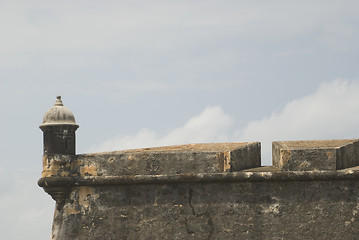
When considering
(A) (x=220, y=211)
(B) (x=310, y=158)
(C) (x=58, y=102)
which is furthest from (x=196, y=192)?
(C) (x=58, y=102)

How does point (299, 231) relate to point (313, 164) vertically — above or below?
A: below

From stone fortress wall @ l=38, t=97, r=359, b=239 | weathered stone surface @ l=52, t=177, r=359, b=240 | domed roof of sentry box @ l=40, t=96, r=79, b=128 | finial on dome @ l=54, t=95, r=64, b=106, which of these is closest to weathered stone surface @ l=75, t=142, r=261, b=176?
stone fortress wall @ l=38, t=97, r=359, b=239

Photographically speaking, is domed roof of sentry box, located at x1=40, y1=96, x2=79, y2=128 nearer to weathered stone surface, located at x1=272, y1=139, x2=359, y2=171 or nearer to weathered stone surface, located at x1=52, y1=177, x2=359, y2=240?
weathered stone surface, located at x1=52, y1=177, x2=359, y2=240

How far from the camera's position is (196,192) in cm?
908

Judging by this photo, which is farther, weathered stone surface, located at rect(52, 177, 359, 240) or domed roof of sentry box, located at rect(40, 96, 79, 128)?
domed roof of sentry box, located at rect(40, 96, 79, 128)

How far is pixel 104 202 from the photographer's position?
925 centimetres

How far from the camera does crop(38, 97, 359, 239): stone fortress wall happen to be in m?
8.90

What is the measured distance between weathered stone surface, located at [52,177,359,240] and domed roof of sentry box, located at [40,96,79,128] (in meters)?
0.96

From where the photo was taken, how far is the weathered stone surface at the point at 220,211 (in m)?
8.88

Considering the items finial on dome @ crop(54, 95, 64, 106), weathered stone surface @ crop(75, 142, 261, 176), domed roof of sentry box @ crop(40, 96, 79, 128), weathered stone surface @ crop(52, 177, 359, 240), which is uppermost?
finial on dome @ crop(54, 95, 64, 106)

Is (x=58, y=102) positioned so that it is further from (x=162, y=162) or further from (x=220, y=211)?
(x=220, y=211)

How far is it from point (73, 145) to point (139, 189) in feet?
3.59

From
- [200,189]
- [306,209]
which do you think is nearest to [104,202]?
[200,189]

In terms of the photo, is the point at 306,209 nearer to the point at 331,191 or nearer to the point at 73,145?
the point at 331,191
